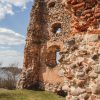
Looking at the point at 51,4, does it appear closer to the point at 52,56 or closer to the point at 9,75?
the point at 52,56

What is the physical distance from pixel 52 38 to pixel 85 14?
1213 cm

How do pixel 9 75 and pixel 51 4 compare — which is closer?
pixel 51 4

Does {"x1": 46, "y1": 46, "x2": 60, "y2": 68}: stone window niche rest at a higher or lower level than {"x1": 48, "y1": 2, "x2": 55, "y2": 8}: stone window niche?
lower

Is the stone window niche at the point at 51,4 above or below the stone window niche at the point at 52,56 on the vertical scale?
above

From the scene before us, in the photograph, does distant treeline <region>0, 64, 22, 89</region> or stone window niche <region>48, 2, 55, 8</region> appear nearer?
stone window niche <region>48, 2, 55, 8</region>

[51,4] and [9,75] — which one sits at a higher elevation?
[51,4]

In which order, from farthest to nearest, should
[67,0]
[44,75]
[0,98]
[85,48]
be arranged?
[44,75] < [0,98] < [67,0] < [85,48]

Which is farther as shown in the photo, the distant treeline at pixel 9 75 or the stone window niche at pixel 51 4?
the distant treeline at pixel 9 75

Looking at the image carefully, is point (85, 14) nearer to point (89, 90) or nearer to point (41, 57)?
point (89, 90)

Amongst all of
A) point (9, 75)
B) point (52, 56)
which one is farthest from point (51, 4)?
point (9, 75)

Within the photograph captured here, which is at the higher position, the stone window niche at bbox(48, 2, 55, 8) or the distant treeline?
the stone window niche at bbox(48, 2, 55, 8)

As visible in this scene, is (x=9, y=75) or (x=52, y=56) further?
(x=9, y=75)

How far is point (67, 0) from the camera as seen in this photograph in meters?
5.50

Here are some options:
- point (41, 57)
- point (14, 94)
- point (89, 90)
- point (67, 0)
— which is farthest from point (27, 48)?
point (89, 90)
